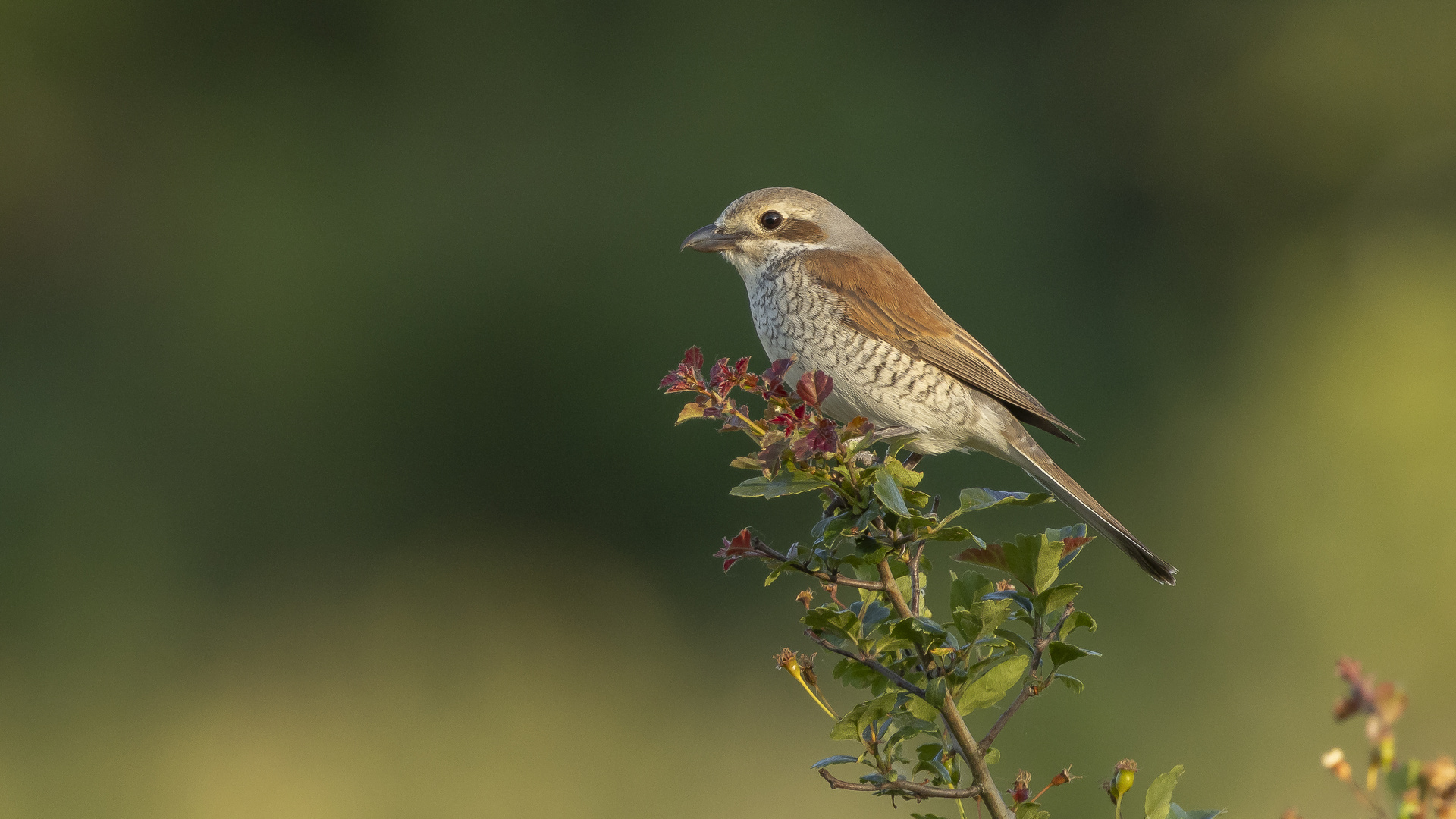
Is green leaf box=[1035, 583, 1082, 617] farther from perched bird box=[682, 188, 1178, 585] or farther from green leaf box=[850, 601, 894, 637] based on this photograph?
perched bird box=[682, 188, 1178, 585]

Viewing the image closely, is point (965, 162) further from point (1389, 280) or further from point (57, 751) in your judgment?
point (57, 751)

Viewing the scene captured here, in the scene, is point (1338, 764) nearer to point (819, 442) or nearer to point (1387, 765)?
point (1387, 765)

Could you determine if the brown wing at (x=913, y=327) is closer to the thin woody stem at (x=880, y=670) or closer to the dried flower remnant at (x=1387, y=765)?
the thin woody stem at (x=880, y=670)

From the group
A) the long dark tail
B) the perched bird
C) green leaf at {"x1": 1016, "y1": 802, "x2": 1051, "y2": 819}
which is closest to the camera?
green leaf at {"x1": 1016, "y1": 802, "x2": 1051, "y2": 819}

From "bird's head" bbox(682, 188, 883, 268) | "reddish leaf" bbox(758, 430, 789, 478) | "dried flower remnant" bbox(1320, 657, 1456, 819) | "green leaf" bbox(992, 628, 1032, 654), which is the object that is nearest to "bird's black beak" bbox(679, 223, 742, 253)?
"bird's head" bbox(682, 188, 883, 268)

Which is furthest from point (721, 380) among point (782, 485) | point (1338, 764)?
point (1338, 764)

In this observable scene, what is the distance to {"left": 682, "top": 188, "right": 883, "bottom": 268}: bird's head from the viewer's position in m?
3.64

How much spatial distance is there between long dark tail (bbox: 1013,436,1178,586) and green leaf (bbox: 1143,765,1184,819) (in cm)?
126

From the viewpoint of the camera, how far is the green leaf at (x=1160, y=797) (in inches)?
54.1

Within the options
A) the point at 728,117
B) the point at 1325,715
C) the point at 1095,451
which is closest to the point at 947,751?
the point at 1325,715

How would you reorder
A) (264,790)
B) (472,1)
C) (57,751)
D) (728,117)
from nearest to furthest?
(264,790) < (57,751) < (728,117) < (472,1)

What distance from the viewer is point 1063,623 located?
164cm

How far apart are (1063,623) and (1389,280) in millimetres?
8135

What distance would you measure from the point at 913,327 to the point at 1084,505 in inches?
26.2
